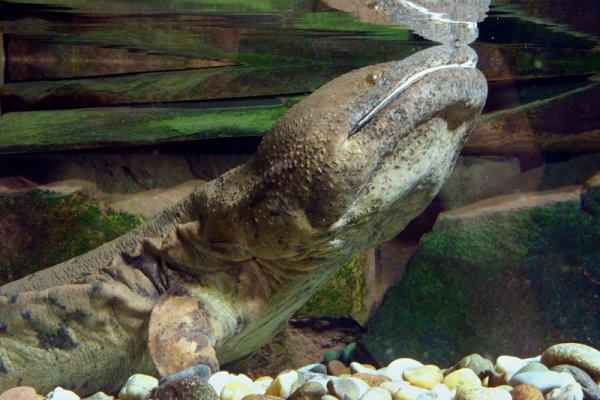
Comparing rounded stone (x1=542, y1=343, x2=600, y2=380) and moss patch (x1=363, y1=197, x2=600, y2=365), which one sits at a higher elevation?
rounded stone (x1=542, y1=343, x2=600, y2=380)

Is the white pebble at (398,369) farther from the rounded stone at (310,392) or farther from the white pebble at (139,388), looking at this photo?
the white pebble at (139,388)

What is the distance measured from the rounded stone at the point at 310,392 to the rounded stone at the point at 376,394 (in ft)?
0.52

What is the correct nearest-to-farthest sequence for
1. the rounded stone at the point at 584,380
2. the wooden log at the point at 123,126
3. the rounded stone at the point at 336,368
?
the rounded stone at the point at 584,380
the rounded stone at the point at 336,368
the wooden log at the point at 123,126

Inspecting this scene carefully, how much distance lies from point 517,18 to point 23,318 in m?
4.40

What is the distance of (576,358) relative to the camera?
2.79 m

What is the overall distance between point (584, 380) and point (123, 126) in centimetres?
437

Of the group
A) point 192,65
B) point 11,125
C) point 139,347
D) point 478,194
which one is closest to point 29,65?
point 11,125

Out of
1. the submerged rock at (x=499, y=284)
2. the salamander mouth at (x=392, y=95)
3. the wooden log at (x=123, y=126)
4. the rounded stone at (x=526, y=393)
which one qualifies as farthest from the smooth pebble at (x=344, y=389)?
the wooden log at (x=123, y=126)

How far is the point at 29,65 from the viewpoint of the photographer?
6.34m

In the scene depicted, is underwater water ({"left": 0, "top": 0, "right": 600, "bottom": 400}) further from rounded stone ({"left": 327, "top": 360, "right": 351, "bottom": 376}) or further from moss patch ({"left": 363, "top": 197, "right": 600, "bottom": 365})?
rounded stone ({"left": 327, "top": 360, "right": 351, "bottom": 376})

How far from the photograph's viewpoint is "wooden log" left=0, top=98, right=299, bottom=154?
5.63 metres

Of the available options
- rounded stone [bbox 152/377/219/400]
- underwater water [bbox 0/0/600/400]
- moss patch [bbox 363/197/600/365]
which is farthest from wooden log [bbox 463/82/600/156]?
rounded stone [bbox 152/377/219/400]

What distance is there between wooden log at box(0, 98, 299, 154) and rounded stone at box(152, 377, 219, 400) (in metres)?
3.56

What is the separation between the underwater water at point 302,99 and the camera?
4.98 m
